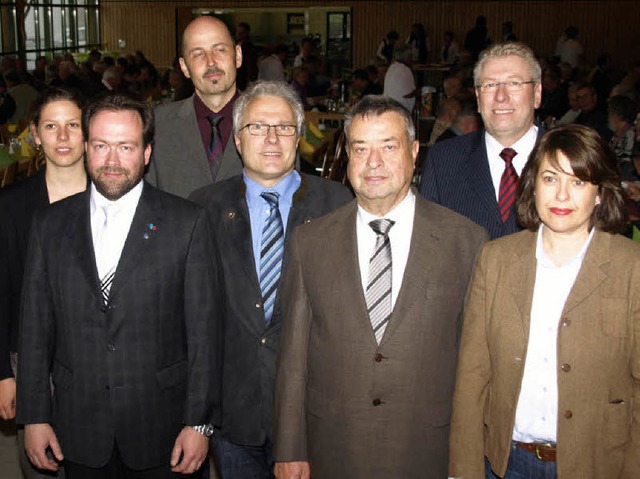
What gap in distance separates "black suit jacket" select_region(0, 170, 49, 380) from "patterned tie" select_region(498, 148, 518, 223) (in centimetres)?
174

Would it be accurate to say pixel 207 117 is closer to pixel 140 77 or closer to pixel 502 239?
pixel 502 239

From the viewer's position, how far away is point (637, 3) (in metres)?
18.6

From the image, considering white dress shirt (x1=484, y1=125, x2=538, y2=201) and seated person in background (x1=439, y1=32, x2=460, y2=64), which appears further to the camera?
seated person in background (x1=439, y1=32, x2=460, y2=64)

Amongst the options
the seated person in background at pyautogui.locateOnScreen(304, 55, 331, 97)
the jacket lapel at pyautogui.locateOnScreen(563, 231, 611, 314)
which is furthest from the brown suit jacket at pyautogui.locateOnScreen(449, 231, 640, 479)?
the seated person in background at pyautogui.locateOnScreen(304, 55, 331, 97)

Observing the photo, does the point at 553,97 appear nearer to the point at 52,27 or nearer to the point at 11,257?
the point at 11,257

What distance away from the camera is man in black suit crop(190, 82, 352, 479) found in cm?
265

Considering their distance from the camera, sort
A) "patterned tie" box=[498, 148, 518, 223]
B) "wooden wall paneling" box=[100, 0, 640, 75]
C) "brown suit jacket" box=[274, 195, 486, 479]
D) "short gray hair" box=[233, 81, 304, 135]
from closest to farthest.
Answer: "brown suit jacket" box=[274, 195, 486, 479] → "short gray hair" box=[233, 81, 304, 135] → "patterned tie" box=[498, 148, 518, 223] → "wooden wall paneling" box=[100, 0, 640, 75]

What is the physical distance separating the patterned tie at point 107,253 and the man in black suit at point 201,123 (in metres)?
0.75

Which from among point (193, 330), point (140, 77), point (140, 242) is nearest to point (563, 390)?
point (193, 330)

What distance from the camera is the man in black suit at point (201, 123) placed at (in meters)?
3.31

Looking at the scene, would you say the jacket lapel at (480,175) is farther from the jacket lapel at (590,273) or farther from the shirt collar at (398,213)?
the jacket lapel at (590,273)

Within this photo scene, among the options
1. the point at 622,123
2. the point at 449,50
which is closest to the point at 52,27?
the point at 449,50

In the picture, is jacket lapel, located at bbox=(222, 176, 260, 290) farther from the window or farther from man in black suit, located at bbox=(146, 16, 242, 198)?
the window

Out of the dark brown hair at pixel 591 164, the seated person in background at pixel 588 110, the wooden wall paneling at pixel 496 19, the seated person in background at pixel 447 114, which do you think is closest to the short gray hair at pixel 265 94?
the dark brown hair at pixel 591 164
